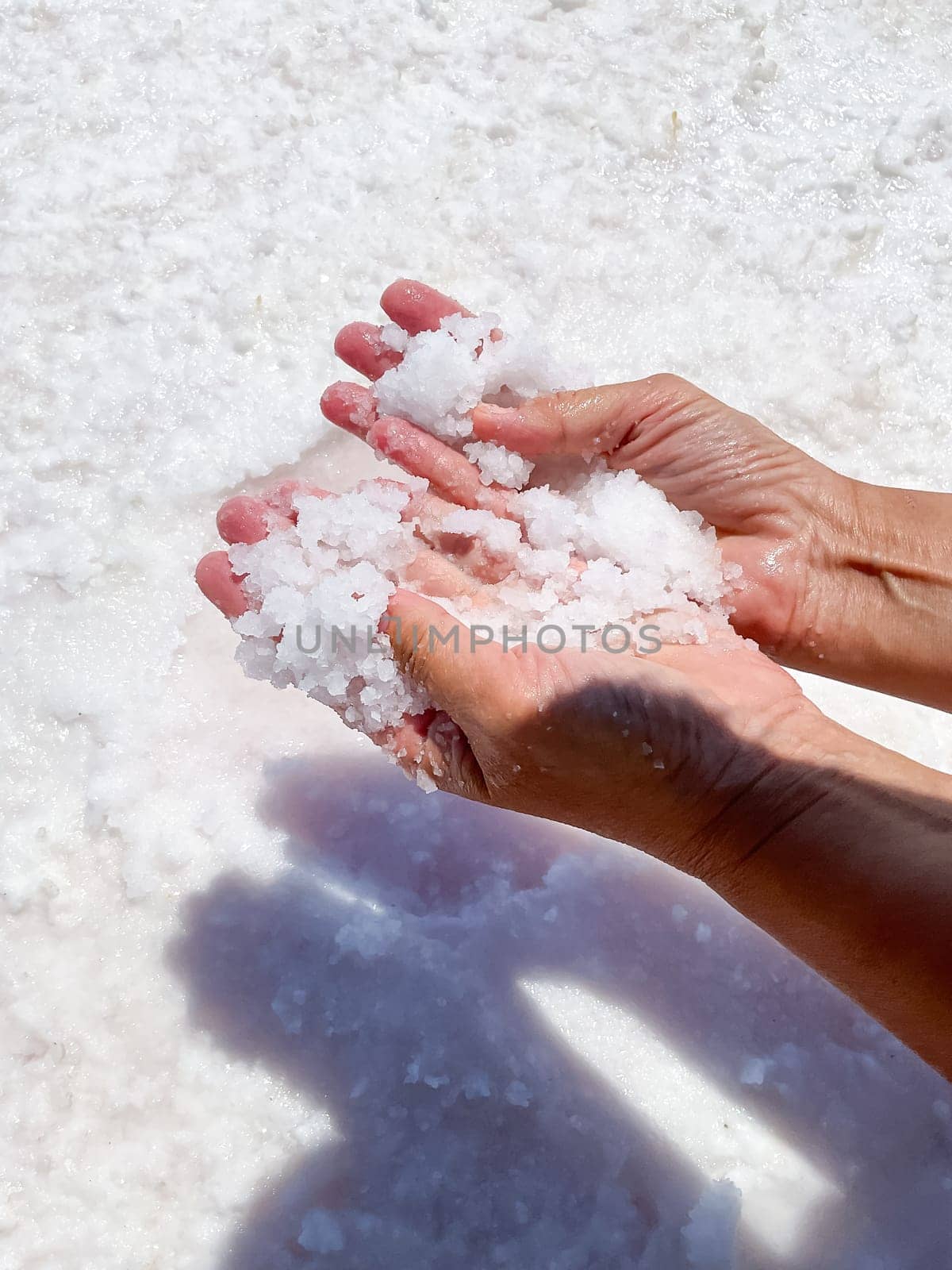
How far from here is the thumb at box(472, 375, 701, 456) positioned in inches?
68.4

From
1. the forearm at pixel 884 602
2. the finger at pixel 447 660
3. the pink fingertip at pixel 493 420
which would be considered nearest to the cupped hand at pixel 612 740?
the finger at pixel 447 660

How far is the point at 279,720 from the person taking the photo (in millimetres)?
2023

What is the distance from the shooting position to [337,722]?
204 cm

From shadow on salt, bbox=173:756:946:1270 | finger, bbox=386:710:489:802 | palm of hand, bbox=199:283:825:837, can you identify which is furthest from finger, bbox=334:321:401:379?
shadow on salt, bbox=173:756:946:1270

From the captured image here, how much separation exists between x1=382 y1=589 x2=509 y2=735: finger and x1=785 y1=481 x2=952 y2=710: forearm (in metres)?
0.70

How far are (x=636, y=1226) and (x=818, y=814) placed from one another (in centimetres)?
84

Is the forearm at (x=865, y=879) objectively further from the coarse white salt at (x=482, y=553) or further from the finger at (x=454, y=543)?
the finger at (x=454, y=543)

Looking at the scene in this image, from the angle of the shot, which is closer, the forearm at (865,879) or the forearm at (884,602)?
the forearm at (865,879)

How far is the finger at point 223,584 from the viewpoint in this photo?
1.63 meters

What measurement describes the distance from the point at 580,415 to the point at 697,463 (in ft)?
0.77

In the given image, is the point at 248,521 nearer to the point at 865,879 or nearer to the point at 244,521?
the point at 244,521

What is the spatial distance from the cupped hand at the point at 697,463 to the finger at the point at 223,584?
1.27 ft

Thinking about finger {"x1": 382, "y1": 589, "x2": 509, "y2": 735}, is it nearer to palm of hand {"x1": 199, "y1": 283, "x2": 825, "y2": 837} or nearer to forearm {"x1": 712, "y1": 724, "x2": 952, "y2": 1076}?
palm of hand {"x1": 199, "y1": 283, "x2": 825, "y2": 837}

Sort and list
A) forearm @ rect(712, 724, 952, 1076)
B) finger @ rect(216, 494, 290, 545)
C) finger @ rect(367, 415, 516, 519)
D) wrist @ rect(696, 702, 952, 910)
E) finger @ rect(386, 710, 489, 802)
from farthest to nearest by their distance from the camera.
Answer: finger @ rect(367, 415, 516, 519)
finger @ rect(216, 494, 290, 545)
finger @ rect(386, 710, 489, 802)
wrist @ rect(696, 702, 952, 910)
forearm @ rect(712, 724, 952, 1076)
